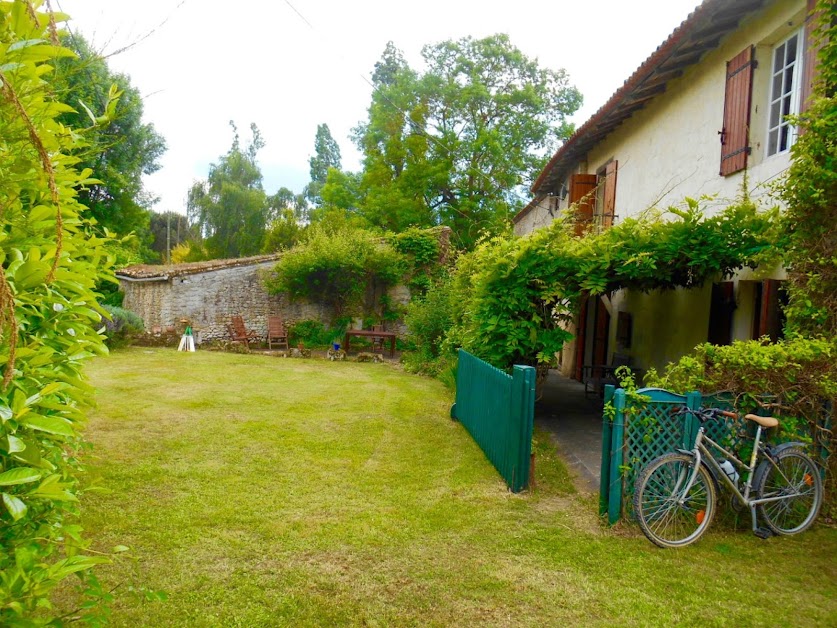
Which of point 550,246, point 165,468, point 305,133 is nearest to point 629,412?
point 550,246

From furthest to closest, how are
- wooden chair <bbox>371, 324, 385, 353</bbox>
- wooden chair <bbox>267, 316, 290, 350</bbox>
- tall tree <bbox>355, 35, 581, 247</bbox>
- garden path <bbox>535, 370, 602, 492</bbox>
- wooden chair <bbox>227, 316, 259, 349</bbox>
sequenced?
tall tree <bbox>355, 35, 581, 247</bbox>
wooden chair <bbox>267, 316, 290, 350</bbox>
wooden chair <bbox>371, 324, 385, 353</bbox>
wooden chair <bbox>227, 316, 259, 349</bbox>
garden path <bbox>535, 370, 602, 492</bbox>

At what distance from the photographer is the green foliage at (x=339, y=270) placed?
18062 millimetres

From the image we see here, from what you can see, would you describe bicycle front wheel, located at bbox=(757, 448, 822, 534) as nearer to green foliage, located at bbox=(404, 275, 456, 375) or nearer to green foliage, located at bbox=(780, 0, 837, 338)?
green foliage, located at bbox=(780, 0, 837, 338)

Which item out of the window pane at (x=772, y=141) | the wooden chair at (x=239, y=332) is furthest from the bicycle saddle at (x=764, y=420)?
the wooden chair at (x=239, y=332)

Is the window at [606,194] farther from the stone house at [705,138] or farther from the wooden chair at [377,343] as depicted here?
the wooden chair at [377,343]

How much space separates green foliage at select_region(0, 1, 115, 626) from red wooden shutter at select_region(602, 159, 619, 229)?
32.7 feet

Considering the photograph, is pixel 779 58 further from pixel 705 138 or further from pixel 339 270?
pixel 339 270

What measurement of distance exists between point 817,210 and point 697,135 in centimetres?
362

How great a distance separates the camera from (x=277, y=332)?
1805 centimetres

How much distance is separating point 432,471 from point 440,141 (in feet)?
77.3

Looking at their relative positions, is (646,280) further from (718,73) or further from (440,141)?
(440,141)

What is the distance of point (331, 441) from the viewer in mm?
6910

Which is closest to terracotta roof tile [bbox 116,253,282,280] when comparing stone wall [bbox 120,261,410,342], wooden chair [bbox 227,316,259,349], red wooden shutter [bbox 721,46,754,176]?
stone wall [bbox 120,261,410,342]

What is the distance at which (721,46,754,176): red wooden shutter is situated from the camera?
6539mm
